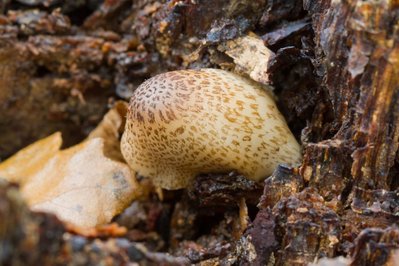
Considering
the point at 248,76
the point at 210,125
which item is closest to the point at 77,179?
the point at 210,125

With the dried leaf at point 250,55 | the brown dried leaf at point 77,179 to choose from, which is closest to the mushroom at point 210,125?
the dried leaf at point 250,55

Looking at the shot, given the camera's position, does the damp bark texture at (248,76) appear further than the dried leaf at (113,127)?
No

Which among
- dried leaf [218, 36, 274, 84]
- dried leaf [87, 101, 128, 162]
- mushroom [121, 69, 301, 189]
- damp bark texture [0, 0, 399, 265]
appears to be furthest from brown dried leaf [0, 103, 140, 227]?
dried leaf [218, 36, 274, 84]

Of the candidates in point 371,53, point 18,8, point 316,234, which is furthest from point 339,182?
point 18,8

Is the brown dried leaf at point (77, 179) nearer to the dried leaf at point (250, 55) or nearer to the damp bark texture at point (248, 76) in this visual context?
the damp bark texture at point (248, 76)

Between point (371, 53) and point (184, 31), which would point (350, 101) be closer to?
point (371, 53)

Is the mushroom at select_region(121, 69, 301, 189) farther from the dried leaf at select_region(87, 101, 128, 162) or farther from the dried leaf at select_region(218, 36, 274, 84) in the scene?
the dried leaf at select_region(87, 101, 128, 162)
